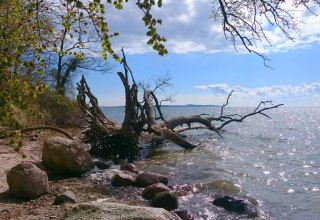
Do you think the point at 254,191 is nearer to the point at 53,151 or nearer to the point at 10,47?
the point at 53,151

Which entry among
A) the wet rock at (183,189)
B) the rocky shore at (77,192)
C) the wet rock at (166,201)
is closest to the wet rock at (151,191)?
the rocky shore at (77,192)

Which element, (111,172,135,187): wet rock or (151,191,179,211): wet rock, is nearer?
(151,191,179,211): wet rock

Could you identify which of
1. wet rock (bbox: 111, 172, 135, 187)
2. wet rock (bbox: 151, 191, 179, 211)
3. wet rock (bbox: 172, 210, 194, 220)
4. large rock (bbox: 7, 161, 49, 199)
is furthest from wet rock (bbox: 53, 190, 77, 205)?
wet rock (bbox: 111, 172, 135, 187)

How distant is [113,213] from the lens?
629 centimetres

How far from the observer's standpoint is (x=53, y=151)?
1212 centimetres

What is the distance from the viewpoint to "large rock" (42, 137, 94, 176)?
12141mm

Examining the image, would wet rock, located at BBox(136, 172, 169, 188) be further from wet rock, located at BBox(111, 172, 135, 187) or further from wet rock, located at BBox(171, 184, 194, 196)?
wet rock, located at BBox(171, 184, 194, 196)

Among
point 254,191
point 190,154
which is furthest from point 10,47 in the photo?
point 190,154

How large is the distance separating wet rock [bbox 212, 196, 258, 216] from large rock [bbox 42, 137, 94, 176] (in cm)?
429

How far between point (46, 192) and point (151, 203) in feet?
7.99

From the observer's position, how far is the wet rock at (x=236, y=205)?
1003cm

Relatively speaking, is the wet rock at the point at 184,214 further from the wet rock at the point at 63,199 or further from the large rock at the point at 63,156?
the large rock at the point at 63,156

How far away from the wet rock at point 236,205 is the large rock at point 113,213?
4.13 m

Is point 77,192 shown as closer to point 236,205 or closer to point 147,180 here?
point 147,180
